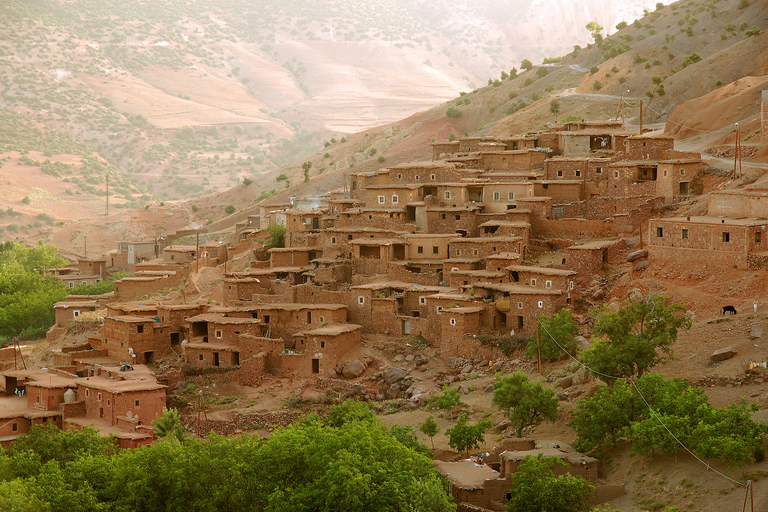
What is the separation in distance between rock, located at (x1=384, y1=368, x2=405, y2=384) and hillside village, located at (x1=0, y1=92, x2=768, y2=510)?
7 centimetres

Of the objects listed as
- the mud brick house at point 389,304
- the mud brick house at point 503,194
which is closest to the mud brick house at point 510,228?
the mud brick house at point 503,194

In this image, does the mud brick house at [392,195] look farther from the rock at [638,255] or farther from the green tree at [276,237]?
the rock at [638,255]

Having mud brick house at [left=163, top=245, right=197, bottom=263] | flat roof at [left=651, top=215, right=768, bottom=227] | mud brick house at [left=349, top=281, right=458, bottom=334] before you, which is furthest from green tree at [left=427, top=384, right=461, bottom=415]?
mud brick house at [left=163, top=245, right=197, bottom=263]

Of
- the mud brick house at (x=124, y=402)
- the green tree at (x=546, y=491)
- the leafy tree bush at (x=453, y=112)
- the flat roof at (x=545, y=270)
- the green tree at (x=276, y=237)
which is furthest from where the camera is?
the leafy tree bush at (x=453, y=112)

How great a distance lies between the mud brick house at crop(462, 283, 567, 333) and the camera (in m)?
33.3

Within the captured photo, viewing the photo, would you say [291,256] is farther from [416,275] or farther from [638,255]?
[638,255]

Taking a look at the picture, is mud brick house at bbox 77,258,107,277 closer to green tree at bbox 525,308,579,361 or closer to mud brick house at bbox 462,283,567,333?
mud brick house at bbox 462,283,567,333

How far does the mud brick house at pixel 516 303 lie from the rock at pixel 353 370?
4.03 m

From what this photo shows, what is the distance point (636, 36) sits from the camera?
6925 cm

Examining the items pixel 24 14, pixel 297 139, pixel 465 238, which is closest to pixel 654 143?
pixel 465 238

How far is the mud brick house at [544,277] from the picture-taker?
33.7 metres

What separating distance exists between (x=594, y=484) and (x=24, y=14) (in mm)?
129112

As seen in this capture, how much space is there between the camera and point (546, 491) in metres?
23.5

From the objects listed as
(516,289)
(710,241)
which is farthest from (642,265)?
(516,289)
